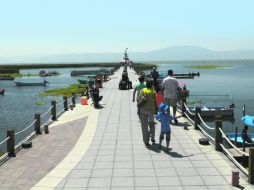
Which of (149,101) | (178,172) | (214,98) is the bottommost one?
(214,98)

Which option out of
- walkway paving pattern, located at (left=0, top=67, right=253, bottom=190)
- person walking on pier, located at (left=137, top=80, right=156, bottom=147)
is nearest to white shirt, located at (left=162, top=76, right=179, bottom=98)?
walkway paving pattern, located at (left=0, top=67, right=253, bottom=190)

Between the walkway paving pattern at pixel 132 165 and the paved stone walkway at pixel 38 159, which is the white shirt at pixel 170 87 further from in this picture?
the paved stone walkway at pixel 38 159

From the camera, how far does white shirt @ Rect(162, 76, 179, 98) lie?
52.5 ft

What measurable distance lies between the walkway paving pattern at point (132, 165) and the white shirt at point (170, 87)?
5.41 ft

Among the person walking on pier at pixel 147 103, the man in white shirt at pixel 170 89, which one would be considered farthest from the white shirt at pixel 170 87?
the person walking on pier at pixel 147 103

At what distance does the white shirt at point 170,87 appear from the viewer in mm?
16006

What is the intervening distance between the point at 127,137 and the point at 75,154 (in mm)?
3017

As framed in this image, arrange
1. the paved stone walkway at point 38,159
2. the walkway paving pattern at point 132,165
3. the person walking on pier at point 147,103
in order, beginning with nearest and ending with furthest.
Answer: the walkway paving pattern at point 132,165, the paved stone walkway at point 38,159, the person walking on pier at point 147,103

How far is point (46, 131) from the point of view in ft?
53.5

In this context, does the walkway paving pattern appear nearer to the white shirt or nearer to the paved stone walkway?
the paved stone walkway

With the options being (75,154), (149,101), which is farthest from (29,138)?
(149,101)

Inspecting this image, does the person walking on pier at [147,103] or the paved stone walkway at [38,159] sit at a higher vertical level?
the person walking on pier at [147,103]

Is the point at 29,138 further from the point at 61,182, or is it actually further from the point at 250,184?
the point at 250,184

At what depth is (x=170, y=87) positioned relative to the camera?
16094 mm
